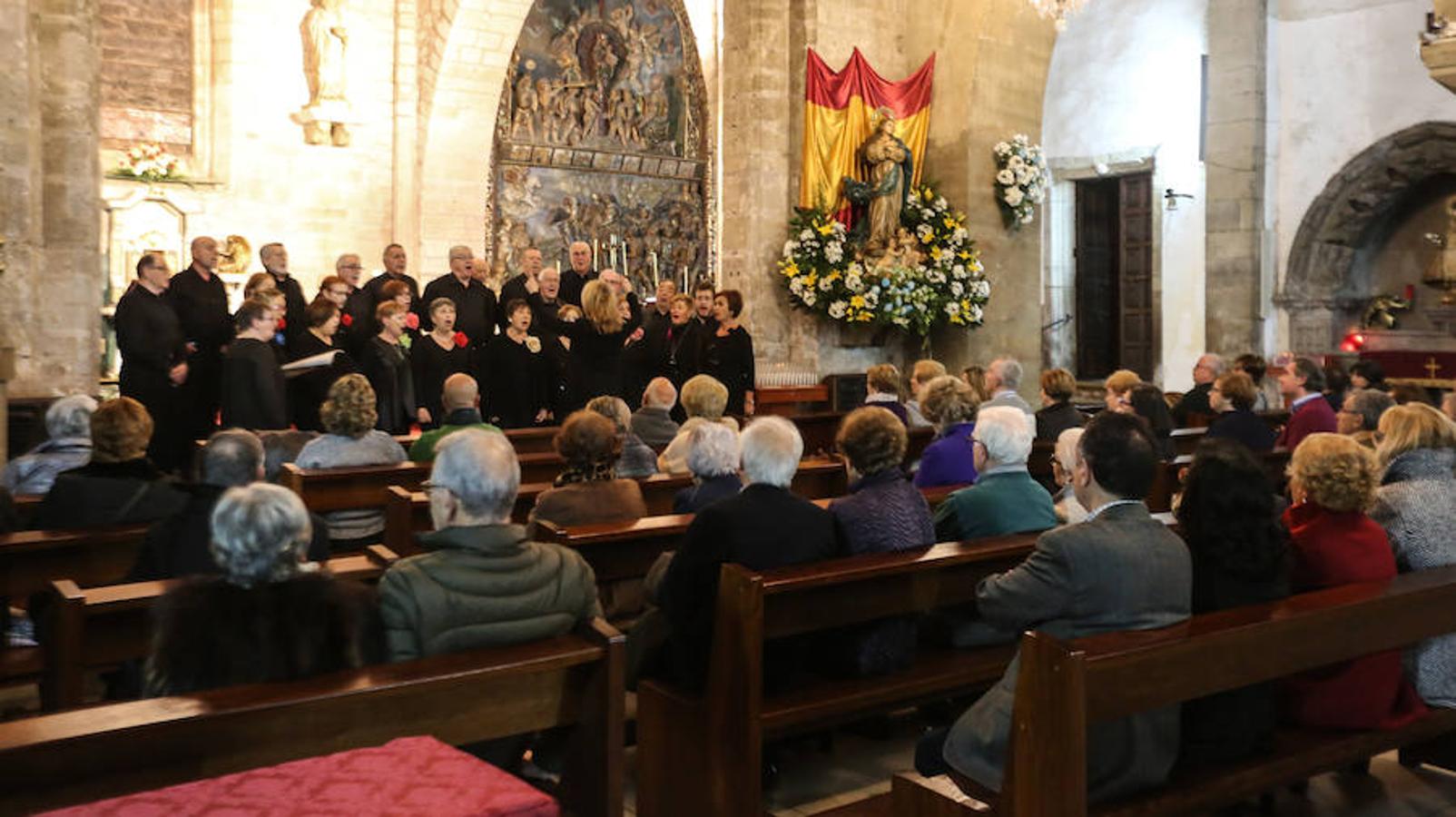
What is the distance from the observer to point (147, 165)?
12672 mm

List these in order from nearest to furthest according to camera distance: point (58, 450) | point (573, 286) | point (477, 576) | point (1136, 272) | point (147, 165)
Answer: point (477, 576), point (58, 450), point (573, 286), point (147, 165), point (1136, 272)

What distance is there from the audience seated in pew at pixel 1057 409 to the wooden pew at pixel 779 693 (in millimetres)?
3430

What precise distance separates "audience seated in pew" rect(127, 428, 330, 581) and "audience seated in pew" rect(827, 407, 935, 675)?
5.23 feet

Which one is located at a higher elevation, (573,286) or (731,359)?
(573,286)

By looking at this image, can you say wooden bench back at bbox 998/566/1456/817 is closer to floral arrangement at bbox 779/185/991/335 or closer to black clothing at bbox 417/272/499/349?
black clothing at bbox 417/272/499/349

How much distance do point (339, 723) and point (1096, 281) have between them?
17.7 m

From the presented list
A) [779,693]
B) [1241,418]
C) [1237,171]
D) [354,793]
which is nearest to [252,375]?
[779,693]

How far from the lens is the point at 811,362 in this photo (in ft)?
40.1

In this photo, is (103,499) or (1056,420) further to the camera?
(1056,420)

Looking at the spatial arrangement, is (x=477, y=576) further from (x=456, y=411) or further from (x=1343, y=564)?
(x=456, y=411)

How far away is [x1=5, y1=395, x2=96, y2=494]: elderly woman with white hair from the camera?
529 cm

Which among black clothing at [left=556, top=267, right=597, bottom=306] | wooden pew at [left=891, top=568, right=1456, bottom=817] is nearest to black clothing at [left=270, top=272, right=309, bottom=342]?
black clothing at [left=556, top=267, right=597, bottom=306]

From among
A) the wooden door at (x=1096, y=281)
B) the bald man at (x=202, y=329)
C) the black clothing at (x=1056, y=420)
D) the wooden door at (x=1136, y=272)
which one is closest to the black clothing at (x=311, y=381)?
the bald man at (x=202, y=329)

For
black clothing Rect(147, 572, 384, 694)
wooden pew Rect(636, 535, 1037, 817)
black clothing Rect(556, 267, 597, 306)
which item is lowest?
wooden pew Rect(636, 535, 1037, 817)
